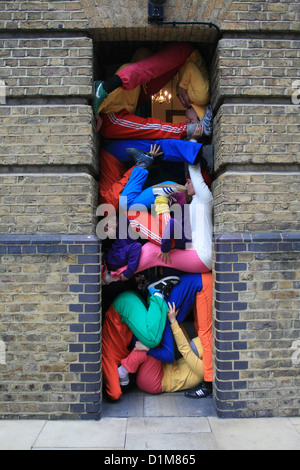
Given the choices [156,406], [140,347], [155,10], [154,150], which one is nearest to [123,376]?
[140,347]

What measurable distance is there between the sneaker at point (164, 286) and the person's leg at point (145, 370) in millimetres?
656

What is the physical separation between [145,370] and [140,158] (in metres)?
2.28

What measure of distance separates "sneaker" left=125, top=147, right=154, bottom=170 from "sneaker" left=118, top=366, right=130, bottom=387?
7.13 ft

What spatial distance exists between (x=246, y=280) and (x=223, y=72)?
2.00 metres

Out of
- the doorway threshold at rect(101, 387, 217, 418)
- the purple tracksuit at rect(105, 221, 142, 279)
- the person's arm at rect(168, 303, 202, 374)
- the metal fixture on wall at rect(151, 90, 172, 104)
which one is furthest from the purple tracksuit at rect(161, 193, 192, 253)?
the metal fixture on wall at rect(151, 90, 172, 104)

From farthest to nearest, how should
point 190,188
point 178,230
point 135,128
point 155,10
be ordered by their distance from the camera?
point 135,128
point 190,188
point 178,230
point 155,10

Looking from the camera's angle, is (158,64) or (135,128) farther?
(135,128)

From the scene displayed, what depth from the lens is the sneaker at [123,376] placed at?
3781 millimetres

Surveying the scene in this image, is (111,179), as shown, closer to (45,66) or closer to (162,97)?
(45,66)

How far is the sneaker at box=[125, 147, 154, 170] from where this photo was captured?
156 inches

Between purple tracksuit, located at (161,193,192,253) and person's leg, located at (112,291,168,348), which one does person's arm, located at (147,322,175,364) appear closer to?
person's leg, located at (112,291,168,348)

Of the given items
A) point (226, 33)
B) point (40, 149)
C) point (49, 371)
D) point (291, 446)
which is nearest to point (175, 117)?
point (226, 33)

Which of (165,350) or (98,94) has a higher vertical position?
(98,94)

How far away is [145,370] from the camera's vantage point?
3.81 m
